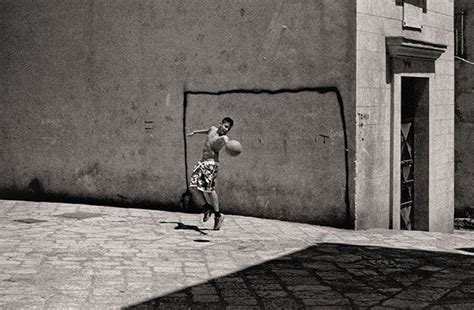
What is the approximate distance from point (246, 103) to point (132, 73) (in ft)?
8.31

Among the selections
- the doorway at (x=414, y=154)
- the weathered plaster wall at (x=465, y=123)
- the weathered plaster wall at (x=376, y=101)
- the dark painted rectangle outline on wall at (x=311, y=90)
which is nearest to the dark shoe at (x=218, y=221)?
the dark painted rectangle outline on wall at (x=311, y=90)

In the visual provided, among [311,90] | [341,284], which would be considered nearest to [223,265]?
[341,284]

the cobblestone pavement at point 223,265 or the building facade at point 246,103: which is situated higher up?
the building facade at point 246,103

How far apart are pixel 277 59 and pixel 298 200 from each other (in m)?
2.28

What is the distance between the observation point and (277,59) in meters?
11.1

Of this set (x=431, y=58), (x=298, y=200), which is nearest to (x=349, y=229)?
(x=298, y=200)

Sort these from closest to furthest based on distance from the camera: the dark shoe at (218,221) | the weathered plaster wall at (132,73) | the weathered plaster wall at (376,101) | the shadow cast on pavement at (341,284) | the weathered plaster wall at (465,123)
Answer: the shadow cast on pavement at (341,284), the dark shoe at (218,221), the weathered plaster wall at (376,101), the weathered plaster wall at (132,73), the weathered plaster wall at (465,123)

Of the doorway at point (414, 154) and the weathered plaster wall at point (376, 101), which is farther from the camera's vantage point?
the doorway at point (414, 154)

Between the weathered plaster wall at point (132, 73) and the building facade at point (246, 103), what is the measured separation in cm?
3

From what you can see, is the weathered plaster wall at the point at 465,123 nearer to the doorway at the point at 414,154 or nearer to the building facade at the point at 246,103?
the building facade at the point at 246,103

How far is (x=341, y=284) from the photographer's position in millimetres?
7055

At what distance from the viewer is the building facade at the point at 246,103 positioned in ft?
34.9

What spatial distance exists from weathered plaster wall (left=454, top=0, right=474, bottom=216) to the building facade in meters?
2.42

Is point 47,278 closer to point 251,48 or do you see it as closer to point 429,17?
point 251,48
